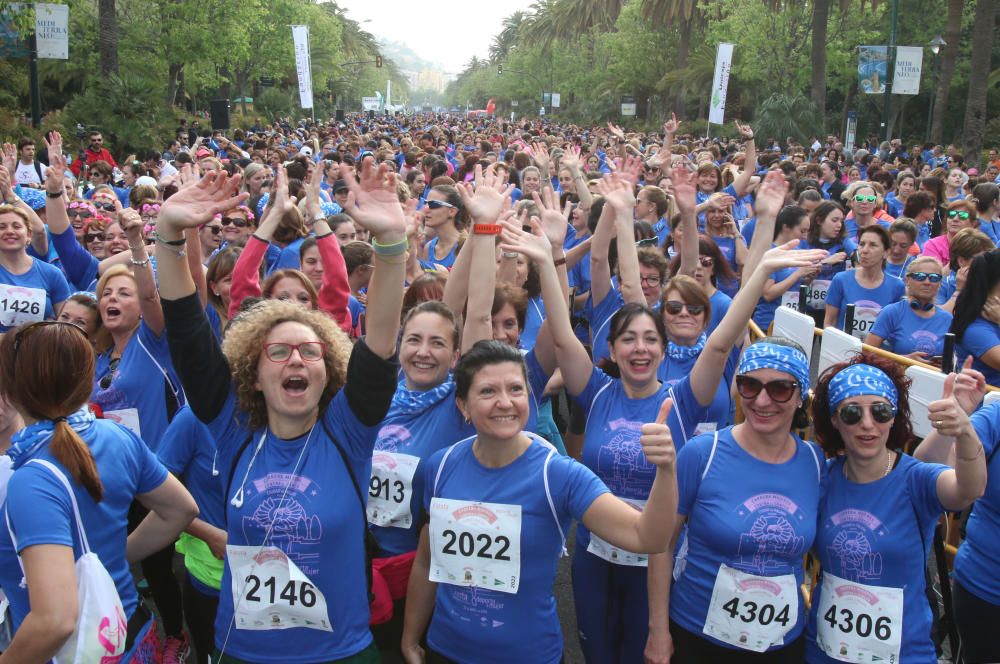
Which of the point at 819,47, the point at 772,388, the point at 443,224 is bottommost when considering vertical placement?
the point at 772,388

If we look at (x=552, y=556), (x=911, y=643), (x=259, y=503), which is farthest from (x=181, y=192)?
(x=911, y=643)

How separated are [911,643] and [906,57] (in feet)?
93.4

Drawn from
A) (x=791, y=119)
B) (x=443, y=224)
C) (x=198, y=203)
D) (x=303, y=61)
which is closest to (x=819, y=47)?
(x=791, y=119)

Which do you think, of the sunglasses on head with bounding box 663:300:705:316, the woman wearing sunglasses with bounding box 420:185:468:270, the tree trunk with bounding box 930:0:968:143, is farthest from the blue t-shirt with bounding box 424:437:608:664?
the tree trunk with bounding box 930:0:968:143

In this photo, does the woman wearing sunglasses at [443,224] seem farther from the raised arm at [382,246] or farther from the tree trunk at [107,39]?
the tree trunk at [107,39]

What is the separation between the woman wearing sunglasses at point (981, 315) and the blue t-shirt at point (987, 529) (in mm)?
1518

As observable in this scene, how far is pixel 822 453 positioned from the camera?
3.19 metres

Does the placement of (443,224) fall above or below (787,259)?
below

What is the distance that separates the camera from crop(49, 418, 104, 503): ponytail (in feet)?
8.64

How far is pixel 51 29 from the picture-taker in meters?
17.8

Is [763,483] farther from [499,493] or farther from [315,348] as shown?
[315,348]

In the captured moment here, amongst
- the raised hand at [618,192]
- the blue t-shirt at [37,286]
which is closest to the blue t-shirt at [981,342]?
the raised hand at [618,192]

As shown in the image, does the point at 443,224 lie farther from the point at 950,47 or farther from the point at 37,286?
the point at 950,47

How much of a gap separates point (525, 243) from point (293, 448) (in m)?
1.46
